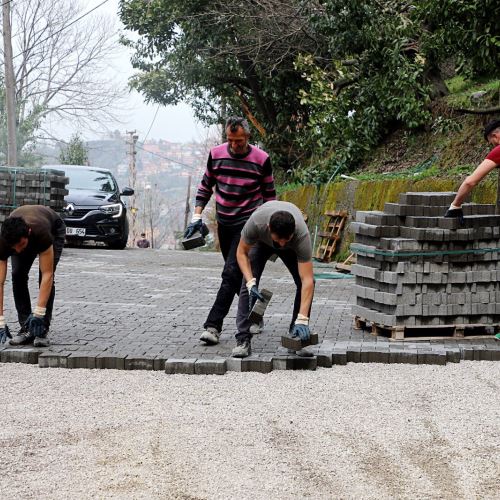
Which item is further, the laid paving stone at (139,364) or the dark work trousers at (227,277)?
the dark work trousers at (227,277)

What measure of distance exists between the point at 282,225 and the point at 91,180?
15.5 meters

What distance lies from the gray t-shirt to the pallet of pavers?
1668mm

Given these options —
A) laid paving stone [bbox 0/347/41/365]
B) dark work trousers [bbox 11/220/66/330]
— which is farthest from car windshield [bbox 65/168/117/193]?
laid paving stone [bbox 0/347/41/365]

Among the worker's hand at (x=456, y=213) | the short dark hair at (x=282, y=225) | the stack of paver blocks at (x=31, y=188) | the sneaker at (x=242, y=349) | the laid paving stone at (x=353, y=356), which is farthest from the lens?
the stack of paver blocks at (x=31, y=188)

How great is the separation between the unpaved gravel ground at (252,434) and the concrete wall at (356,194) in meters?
8.19

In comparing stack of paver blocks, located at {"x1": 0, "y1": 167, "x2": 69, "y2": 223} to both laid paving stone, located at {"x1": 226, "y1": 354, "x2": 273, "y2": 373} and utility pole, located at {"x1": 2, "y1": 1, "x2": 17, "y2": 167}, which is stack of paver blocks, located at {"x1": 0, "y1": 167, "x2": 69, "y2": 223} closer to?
laid paving stone, located at {"x1": 226, "y1": 354, "x2": 273, "y2": 373}

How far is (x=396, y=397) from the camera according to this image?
6.88 metres

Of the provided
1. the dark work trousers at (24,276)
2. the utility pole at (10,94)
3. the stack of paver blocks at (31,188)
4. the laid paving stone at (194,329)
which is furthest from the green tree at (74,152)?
the dark work trousers at (24,276)

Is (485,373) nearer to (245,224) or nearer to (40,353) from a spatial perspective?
(245,224)

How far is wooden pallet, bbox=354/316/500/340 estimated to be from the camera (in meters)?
9.05

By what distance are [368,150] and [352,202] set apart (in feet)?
9.68

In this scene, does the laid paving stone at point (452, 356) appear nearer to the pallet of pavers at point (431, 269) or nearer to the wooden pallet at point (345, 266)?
the pallet of pavers at point (431, 269)

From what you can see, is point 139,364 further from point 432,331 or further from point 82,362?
point 432,331

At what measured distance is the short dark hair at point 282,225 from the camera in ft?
23.0
